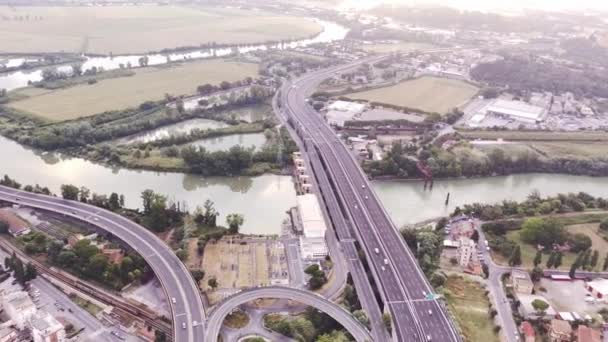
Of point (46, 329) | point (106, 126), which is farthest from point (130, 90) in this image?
point (46, 329)

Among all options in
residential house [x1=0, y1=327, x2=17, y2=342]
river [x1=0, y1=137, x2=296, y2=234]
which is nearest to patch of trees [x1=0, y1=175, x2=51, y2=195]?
river [x1=0, y1=137, x2=296, y2=234]

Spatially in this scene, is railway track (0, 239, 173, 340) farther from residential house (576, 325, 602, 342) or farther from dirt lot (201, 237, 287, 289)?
residential house (576, 325, 602, 342)

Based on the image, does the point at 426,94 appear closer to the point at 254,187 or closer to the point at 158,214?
the point at 254,187

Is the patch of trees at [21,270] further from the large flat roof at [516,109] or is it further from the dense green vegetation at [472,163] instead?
the large flat roof at [516,109]

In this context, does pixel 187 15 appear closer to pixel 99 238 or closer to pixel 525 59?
pixel 525 59

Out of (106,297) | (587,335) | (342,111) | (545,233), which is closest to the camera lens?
(587,335)

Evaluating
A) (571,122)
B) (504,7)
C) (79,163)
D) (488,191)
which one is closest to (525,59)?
(571,122)
